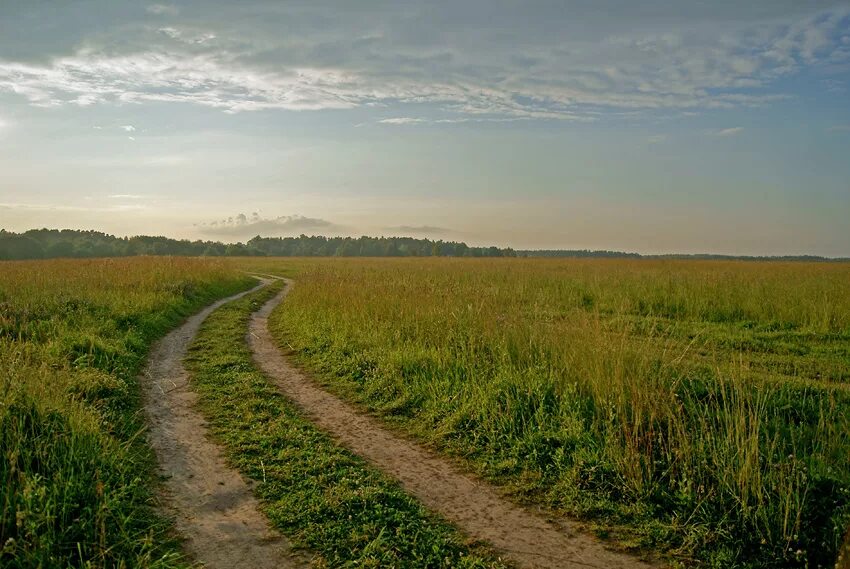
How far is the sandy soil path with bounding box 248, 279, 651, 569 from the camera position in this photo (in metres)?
4.23

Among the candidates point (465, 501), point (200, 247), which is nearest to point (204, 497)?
point (465, 501)

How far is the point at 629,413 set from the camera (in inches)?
235

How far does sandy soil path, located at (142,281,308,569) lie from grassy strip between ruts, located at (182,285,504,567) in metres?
0.16

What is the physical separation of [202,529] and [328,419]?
284 cm

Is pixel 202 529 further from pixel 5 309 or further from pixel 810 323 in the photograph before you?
pixel 810 323

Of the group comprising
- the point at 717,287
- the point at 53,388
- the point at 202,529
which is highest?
the point at 717,287

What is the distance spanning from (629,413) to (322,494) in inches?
130

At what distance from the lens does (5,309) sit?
1177cm

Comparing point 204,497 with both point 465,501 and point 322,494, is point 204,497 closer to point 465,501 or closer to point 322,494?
point 322,494

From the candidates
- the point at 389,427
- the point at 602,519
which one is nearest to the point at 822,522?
the point at 602,519

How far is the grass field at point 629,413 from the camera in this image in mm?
4531

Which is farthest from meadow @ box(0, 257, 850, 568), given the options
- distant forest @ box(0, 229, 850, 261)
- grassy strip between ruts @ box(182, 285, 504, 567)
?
distant forest @ box(0, 229, 850, 261)

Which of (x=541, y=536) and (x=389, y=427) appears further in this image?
(x=389, y=427)

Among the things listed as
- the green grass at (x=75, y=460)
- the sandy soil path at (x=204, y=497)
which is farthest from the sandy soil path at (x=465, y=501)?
the green grass at (x=75, y=460)
